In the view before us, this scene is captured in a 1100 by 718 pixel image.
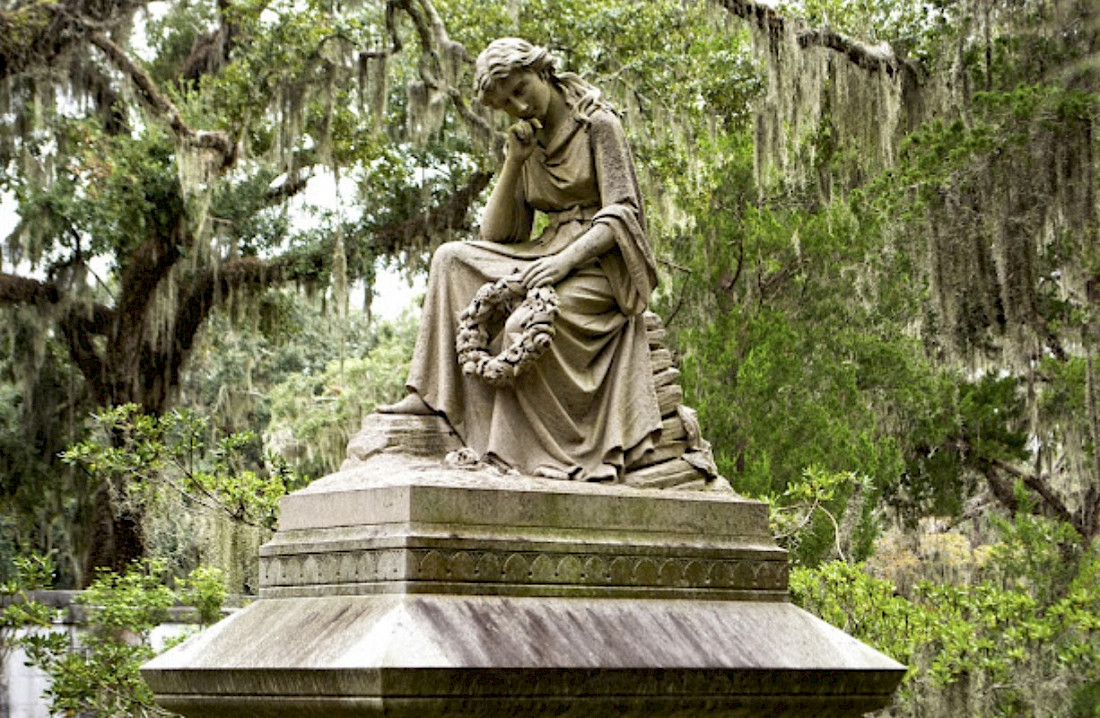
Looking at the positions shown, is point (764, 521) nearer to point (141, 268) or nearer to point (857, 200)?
point (857, 200)

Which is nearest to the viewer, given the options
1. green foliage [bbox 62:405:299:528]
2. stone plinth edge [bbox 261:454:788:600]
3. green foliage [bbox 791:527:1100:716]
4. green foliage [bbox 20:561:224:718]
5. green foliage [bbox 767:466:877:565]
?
stone plinth edge [bbox 261:454:788:600]

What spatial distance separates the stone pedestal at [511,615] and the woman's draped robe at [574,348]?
0.72ft

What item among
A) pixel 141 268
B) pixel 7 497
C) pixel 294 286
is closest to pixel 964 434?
pixel 294 286

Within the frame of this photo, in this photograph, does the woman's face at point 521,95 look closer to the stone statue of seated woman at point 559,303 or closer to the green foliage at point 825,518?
the stone statue of seated woman at point 559,303

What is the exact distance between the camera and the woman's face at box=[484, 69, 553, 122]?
7129mm

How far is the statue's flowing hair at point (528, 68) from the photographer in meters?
7.09

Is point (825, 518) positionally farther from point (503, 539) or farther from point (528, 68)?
point (503, 539)

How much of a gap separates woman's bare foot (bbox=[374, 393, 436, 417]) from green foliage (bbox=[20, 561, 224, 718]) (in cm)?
411

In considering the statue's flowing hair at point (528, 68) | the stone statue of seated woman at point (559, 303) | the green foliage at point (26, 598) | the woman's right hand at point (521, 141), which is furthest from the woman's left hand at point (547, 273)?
the green foliage at point (26, 598)

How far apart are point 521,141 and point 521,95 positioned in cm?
21

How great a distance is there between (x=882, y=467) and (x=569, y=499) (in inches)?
347

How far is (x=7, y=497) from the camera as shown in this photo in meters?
19.9

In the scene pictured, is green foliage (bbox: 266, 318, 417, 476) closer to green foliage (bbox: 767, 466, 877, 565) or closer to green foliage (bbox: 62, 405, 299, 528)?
green foliage (bbox: 62, 405, 299, 528)

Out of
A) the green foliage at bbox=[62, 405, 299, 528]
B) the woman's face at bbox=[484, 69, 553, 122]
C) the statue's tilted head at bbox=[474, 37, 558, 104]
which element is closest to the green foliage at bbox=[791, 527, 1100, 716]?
the green foliage at bbox=[62, 405, 299, 528]
